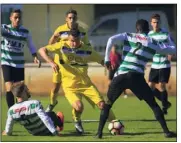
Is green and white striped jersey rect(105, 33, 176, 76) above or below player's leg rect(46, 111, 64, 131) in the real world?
above

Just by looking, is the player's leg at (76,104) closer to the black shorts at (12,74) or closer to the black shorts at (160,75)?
the black shorts at (12,74)

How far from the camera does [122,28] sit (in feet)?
65.8

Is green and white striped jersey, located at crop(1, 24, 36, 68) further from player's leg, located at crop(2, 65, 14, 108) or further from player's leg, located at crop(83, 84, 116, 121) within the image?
player's leg, located at crop(83, 84, 116, 121)

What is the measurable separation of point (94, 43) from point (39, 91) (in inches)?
86.3

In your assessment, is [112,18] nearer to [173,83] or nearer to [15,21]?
[173,83]

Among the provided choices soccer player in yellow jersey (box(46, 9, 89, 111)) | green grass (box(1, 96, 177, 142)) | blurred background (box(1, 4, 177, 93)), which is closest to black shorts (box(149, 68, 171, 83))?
green grass (box(1, 96, 177, 142))

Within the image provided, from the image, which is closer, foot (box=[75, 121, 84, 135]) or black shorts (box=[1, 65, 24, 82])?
foot (box=[75, 121, 84, 135])

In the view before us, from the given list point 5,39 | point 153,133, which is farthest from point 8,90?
point 153,133

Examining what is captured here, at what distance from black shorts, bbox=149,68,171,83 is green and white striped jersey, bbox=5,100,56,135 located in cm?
466

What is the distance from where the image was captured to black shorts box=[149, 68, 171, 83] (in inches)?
557

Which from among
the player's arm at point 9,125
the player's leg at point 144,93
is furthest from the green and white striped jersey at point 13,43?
the player's leg at point 144,93

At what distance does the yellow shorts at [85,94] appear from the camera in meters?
10.5

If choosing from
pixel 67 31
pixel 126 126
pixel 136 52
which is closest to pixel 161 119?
pixel 136 52

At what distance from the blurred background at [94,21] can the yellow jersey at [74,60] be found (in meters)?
8.70
